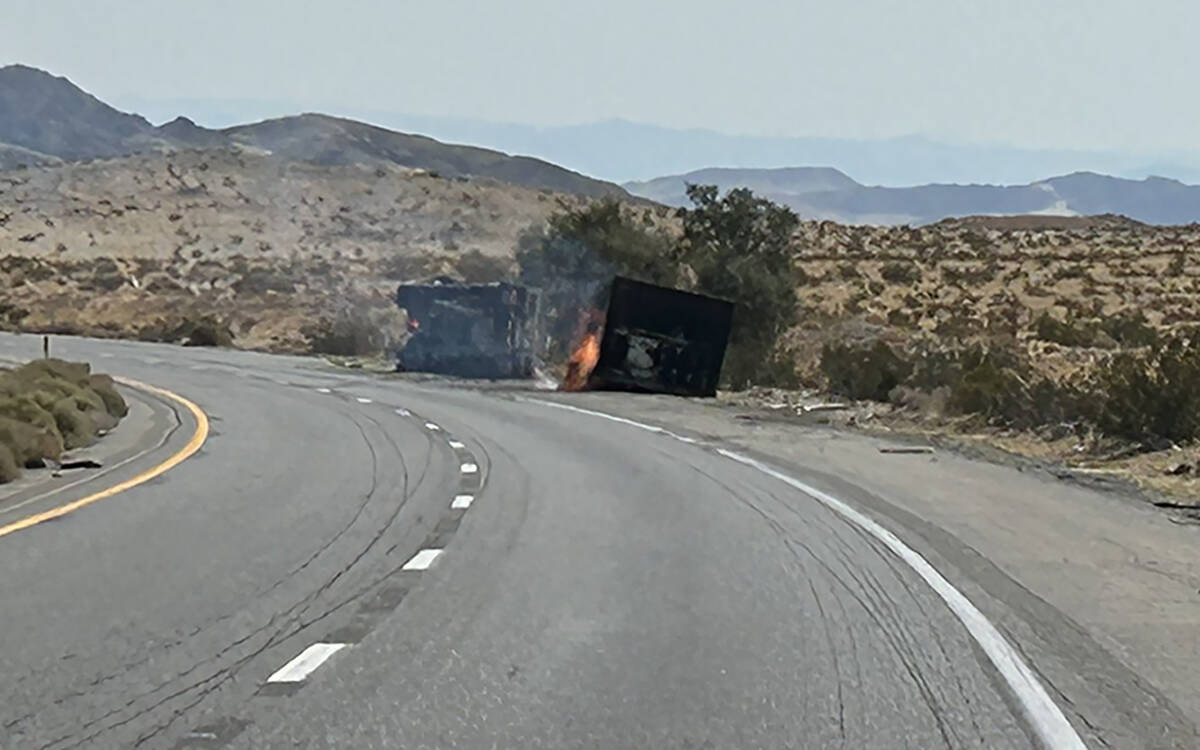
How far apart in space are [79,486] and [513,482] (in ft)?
13.5

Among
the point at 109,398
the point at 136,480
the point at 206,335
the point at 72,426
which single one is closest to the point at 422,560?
the point at 136,480

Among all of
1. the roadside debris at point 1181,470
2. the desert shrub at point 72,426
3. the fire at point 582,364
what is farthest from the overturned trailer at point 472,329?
the roadside debris at point 1181,470

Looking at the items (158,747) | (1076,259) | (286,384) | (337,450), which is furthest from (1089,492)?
(1076,259)

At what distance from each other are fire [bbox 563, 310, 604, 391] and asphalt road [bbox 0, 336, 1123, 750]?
15370 mm

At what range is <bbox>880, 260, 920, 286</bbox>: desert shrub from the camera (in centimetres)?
6869

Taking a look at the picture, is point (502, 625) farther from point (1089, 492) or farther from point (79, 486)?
point (1089, 492)

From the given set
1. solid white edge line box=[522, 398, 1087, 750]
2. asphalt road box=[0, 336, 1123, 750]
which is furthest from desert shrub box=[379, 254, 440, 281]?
solid white edge line box=[522, 398, 1087, 750]

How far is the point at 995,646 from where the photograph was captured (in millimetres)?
8172

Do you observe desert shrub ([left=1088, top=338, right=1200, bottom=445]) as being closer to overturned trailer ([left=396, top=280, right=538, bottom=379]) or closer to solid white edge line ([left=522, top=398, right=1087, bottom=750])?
solid white edge line ([left=522, top=398, right=1087, bottom=750])

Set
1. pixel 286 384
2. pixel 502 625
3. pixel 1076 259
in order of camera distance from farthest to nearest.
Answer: pixel 1076 259 < pixel 286 384 < pixel 502 625

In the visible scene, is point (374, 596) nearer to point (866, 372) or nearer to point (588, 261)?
point (866, 372)

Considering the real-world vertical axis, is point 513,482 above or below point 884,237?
below

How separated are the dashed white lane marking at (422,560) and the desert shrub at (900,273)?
58.3 meters

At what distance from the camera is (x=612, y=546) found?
1153cm
